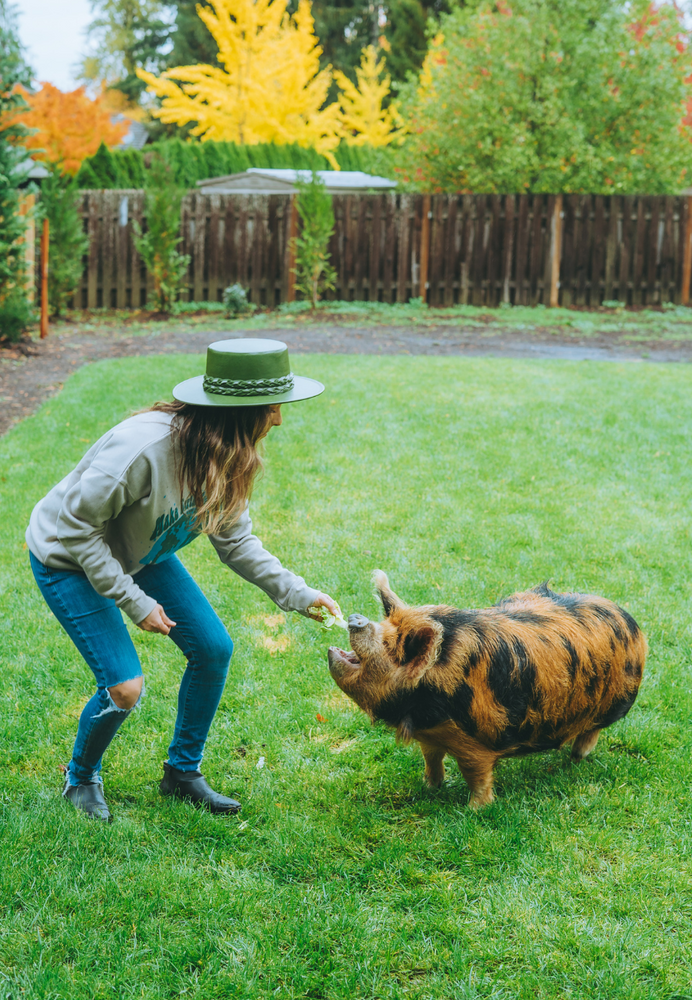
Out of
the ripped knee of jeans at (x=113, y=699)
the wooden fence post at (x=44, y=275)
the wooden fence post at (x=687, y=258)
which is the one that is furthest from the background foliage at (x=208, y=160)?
the ripped knee of jeans at (x=113, y=699)

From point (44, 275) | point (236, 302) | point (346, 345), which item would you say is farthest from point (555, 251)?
point (44, 275)

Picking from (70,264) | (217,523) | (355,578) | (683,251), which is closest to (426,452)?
(355,578)

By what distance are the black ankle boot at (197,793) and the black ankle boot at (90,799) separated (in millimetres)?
258

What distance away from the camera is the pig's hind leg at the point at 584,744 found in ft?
11.9

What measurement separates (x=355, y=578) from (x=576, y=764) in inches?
72.1

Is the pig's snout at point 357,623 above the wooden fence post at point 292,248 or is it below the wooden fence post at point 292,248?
below

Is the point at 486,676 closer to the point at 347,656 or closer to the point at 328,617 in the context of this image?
the point at 347,656

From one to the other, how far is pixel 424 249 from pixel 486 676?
48.8ft

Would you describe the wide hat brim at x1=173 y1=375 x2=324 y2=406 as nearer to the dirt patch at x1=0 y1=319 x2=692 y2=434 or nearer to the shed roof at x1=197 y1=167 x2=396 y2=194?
the dirt patch at x1=0 y1=319 x2=692 y2=434

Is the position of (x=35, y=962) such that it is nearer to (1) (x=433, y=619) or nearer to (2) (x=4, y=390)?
(1) (x=433, y=619)

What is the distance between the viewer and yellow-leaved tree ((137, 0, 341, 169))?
30.2 metres

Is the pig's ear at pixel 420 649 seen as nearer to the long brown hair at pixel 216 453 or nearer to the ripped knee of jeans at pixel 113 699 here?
the long brown hair at pixel 216 453

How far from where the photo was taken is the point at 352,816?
3.28 meters

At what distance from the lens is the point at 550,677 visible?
327 centimetres
